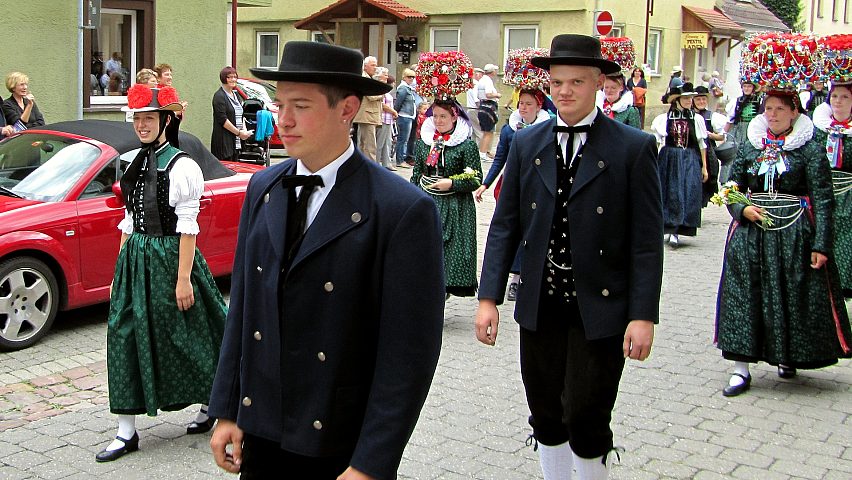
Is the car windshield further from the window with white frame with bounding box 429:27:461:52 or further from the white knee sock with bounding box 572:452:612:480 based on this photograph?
the window with white frame with bounding box 429:27:461:52

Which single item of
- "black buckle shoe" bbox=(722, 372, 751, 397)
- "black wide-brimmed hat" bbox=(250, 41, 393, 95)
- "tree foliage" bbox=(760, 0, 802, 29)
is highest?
"tree foliage" bbox=(760, 0, 802, 29)

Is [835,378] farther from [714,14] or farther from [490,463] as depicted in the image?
[714,14]

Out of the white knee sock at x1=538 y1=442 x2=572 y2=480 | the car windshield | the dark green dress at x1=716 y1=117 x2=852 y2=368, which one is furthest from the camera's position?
the car windshield

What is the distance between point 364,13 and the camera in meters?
31.4

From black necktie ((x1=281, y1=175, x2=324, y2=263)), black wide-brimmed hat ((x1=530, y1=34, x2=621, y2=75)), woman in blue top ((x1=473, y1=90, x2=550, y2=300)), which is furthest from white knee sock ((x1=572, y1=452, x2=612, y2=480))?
woman in blue top ((x1=473, y1=90, x2=550, y2=300))

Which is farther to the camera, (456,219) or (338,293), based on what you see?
(456,219)

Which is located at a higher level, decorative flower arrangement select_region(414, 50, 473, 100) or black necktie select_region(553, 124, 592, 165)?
decorative flower arrangement select_region(414, 50, 473, 100)

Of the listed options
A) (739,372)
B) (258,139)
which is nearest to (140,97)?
(739,372)

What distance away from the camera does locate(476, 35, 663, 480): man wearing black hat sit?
4289mm

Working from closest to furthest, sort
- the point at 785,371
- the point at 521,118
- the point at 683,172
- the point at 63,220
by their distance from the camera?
the point at 785,371, the point at 63,220, the point at 521,118, the point at 683,172

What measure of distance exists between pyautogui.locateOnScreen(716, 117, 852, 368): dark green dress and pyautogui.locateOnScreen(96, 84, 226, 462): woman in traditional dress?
3.33 m

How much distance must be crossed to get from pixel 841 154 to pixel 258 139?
988 cm

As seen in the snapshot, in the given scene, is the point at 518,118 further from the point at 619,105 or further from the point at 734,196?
the point at 734,196

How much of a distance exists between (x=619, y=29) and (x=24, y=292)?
2778 centimetres
